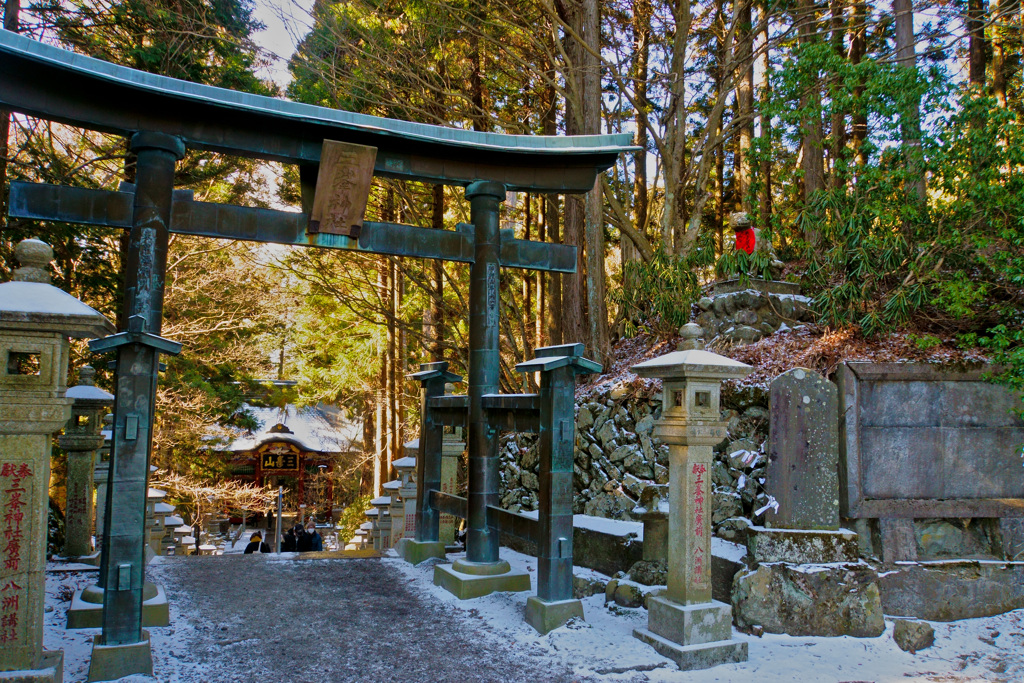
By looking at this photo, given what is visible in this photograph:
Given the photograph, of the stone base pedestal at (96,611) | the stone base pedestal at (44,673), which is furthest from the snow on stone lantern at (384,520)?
the stone base pedestal at (44,673)

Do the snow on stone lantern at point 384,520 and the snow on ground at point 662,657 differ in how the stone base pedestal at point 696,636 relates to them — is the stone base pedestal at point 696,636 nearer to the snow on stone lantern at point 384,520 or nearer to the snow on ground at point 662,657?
the snow on ground at point 662,657

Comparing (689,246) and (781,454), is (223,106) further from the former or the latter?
(689,246)

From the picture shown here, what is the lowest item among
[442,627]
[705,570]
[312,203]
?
[442,627]

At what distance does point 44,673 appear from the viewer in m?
3.73

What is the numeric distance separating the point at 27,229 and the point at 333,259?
7.82 m

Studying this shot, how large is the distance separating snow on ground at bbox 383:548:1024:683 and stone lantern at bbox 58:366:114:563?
453 centimetres

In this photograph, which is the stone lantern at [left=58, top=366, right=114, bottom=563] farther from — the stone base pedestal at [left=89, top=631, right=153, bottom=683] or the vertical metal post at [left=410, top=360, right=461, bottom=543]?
the stone base pedestal at [left=89, top=631, right=153, bottom=683]

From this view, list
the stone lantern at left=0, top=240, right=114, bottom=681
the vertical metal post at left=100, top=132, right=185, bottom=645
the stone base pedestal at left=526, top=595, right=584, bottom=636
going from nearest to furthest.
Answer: the stone lantern at left=0, top=240, right=114, bottom=681
the vertical metal post at left=100, top=132, right=185, bottom=645
the stone base pedestal at left=526, top=595, right=584, bottom=636

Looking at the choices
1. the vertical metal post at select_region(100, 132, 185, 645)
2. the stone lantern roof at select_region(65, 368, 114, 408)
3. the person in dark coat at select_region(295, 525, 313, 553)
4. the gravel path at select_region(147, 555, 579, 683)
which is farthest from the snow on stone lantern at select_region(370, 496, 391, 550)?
the vertical metal post at select_region(100, 132, 185, 645)

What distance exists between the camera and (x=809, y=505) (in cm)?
595

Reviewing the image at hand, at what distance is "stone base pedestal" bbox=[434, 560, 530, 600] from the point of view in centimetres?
628

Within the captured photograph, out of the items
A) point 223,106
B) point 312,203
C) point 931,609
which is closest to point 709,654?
point 931,609

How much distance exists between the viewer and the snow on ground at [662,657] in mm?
4664

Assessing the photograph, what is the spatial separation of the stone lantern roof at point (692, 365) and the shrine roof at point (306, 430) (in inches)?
699
